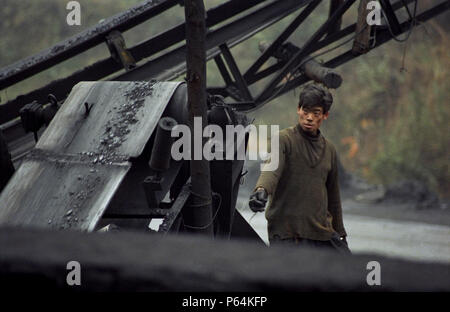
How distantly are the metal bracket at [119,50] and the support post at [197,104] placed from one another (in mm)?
2334

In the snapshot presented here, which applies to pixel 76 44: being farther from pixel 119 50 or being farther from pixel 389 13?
pixel 389 13

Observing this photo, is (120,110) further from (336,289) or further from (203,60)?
(336,289)

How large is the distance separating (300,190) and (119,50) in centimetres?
255

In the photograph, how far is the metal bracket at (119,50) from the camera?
5.10 m

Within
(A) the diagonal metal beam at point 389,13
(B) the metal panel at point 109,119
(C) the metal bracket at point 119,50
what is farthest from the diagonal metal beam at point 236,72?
(B) the metal panel at point 109,119

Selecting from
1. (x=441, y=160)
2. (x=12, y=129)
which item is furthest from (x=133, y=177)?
(x=441, y=160)

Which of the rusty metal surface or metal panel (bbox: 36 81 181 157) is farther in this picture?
metal panel (bbox: 36 81 181 157)

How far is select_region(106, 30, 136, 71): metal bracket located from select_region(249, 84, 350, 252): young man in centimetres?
230

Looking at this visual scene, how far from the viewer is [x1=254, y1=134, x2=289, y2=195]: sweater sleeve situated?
322 cm

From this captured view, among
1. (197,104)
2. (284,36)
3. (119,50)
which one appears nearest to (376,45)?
(284,36)

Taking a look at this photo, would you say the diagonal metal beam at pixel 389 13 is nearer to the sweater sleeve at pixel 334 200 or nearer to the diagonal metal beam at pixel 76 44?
the diagonal metal beam at pixel 76 44

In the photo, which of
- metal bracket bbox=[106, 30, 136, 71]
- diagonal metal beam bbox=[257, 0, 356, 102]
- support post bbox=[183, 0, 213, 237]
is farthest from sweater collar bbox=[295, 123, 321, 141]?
diagonal metal beam bbox=[257, 0, 356, 102]

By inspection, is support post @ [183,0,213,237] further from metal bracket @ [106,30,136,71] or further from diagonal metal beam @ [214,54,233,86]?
diagonal metal beam @ [214,54,233,86]

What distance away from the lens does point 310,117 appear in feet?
11.2
